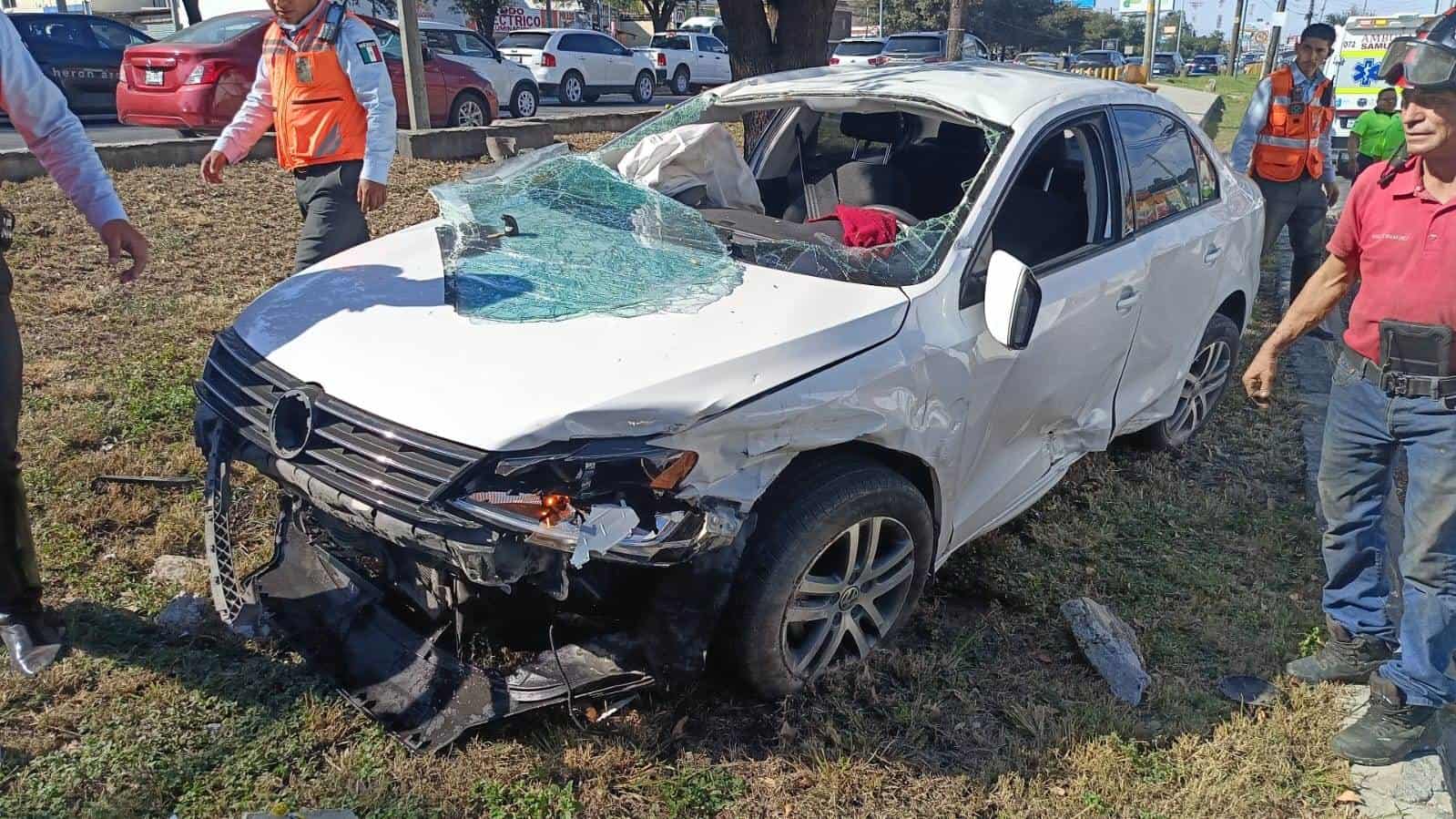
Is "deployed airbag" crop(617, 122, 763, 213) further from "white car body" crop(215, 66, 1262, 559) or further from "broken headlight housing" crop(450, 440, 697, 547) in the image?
"broken headlight housing" crop(450, 440, 697, 547)

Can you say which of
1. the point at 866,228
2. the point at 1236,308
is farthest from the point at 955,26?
the point at 866,228

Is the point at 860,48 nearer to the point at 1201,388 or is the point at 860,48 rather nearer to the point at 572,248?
the point at 1201,388

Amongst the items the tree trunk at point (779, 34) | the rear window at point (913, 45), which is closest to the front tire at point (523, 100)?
the tree trunk at point (779, 34)

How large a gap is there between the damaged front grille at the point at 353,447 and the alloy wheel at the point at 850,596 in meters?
0.98

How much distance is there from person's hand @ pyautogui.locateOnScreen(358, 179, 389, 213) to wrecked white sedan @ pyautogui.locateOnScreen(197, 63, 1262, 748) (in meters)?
0.42

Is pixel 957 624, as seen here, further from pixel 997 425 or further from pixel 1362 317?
pixel 1362 317

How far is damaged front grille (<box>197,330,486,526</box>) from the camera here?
2.30 m

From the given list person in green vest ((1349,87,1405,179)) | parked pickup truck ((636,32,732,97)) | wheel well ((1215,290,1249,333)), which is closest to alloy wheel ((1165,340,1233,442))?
wheel well ((1215,290,1249,333))

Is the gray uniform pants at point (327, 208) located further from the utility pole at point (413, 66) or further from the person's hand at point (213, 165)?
the utility pole at point (413, 66)

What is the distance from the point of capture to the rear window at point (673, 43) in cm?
2650

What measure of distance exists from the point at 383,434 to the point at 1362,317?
8.56 feet

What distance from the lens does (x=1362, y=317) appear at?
289 centimetres

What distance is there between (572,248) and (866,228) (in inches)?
36.9

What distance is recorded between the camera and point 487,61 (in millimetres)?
15008
